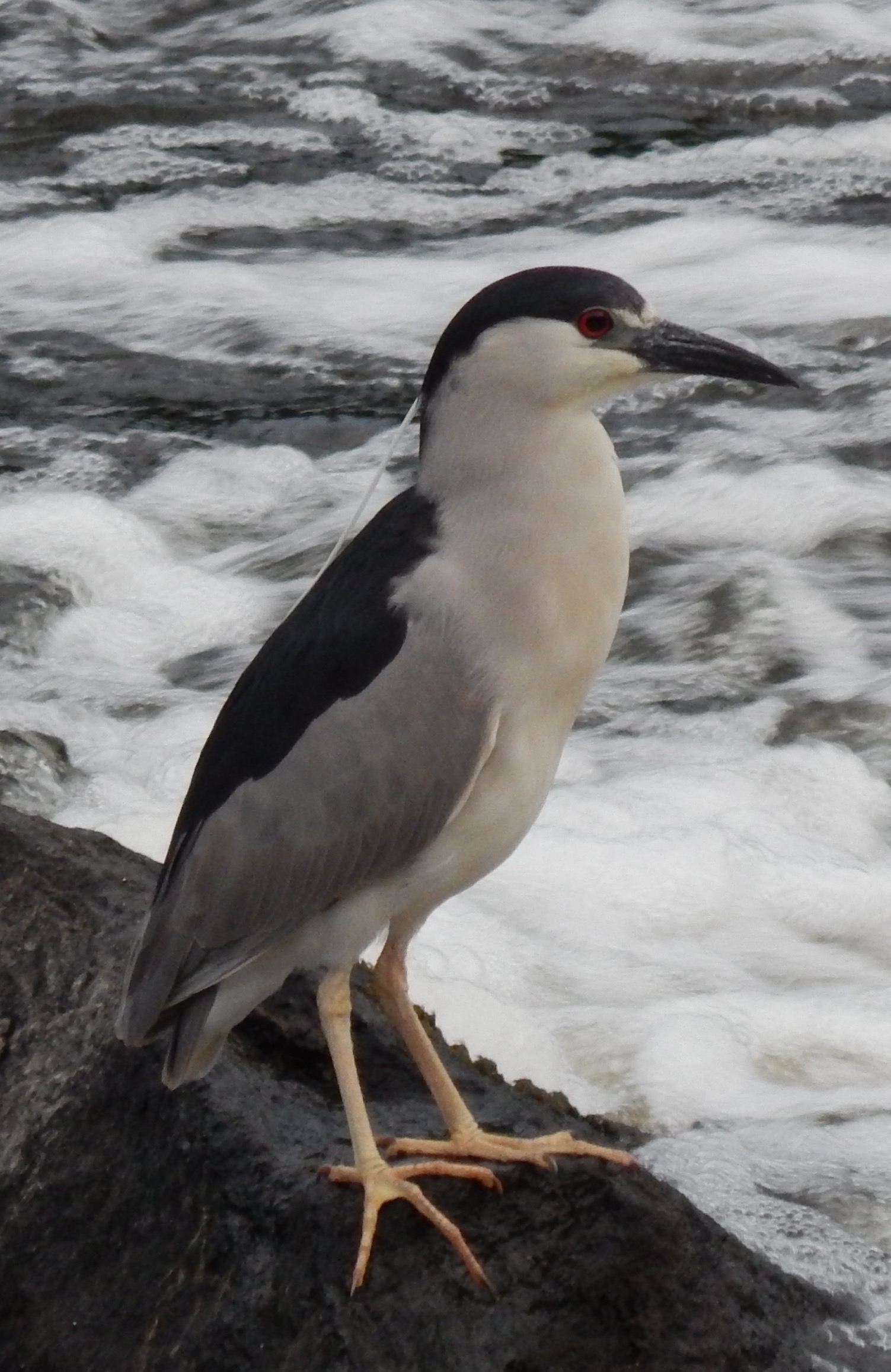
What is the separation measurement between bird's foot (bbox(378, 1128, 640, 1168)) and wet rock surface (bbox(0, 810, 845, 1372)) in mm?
27

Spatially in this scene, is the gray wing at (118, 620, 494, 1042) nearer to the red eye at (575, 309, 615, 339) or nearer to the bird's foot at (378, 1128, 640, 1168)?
the bird's foot at (378, 1128, 640, 1168)

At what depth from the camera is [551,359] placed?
3273 millimetres

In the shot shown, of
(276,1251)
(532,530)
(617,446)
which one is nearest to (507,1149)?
(276,1251)

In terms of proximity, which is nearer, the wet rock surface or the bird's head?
the wet rock surface

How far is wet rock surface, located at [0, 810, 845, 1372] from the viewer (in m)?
2.89

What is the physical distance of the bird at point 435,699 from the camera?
10.6 ft

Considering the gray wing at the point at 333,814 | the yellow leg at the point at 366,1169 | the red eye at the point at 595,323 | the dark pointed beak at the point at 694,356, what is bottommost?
the yellow leg at the point at 366,1169

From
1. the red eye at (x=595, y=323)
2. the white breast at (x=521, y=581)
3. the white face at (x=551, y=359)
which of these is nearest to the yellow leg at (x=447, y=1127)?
the white breast at (x=521, y=581)

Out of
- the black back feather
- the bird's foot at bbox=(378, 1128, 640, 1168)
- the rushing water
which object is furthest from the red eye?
the rushing water

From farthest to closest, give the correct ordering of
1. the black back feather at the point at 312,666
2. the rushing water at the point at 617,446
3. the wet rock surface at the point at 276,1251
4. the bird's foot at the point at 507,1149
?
the rushing water at the point at 617,446 < the black back feather at the point at 312,666 < the bird's foot at the point at 507,1149 < the wet rock surface at the point at 276,1251

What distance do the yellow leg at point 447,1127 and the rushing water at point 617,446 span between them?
1.81 feet

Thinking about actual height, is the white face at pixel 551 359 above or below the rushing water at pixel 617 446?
above

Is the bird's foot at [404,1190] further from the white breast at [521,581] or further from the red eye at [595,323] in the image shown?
the red eye at [595,323]

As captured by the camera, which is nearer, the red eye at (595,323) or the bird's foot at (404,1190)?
the bird's foot at (404,1190)
